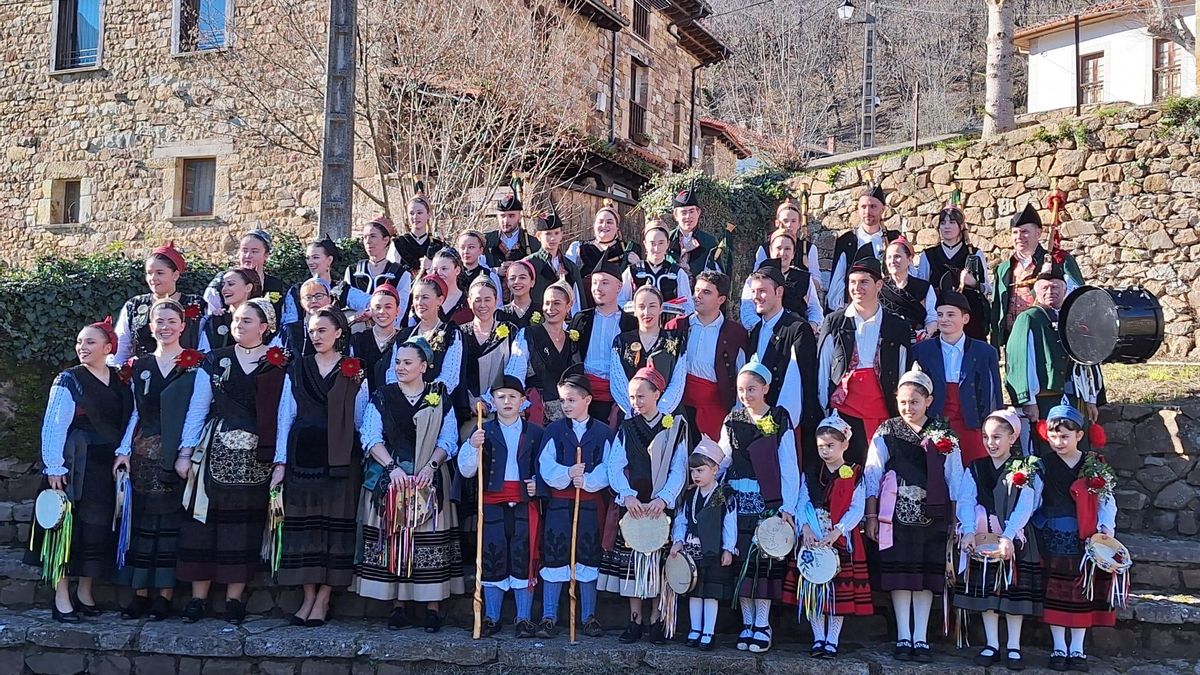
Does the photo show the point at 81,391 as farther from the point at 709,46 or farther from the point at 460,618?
the point at 709,46

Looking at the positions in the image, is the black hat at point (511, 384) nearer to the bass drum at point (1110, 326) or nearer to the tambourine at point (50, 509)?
the tambourine at point (50, 509)

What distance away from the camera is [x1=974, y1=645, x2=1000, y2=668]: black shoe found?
459cm

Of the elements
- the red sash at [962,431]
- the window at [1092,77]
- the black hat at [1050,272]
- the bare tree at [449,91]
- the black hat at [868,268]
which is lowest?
the red sash at [962,431]

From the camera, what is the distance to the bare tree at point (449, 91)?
10914mm

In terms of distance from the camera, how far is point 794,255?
22.7ft

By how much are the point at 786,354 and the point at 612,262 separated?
75.0 inches

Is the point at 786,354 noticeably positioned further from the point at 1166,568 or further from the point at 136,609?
the point at 136,609

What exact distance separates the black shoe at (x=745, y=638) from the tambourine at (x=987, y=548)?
3.69ft

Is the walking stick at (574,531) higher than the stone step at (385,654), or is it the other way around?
the walking stick at (574,531)

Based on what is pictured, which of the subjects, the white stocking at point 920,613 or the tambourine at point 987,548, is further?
the white stocking at point 920,613

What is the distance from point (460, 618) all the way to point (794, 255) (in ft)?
11.3

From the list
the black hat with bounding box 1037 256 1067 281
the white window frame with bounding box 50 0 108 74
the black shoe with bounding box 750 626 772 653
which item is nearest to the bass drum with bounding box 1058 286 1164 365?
the black hat with bounding box 1037 256 1067 281

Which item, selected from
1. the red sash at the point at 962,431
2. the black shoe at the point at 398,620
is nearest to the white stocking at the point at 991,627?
the red sash at the point at 962,431

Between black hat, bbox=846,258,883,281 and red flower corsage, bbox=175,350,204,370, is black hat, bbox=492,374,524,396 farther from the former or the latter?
black hat, bbox=846,258,883,281
